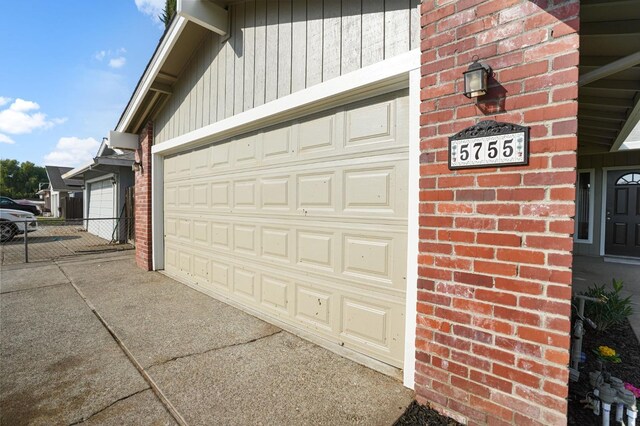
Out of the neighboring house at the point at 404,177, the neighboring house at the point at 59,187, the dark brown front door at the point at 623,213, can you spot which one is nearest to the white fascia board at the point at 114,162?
the neighboring house at the point at 404,177

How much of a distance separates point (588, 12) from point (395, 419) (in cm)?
312

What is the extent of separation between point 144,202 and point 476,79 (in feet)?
21.6

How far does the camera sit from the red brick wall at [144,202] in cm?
642

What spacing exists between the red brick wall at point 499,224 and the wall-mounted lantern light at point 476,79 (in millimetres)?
75

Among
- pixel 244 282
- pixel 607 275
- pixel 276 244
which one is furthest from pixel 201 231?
pixel 607 275

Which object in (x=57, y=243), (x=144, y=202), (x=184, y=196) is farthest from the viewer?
(x=57, y=243)

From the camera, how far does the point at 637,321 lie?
12.4 ft

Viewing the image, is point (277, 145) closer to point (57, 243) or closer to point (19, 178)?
point (57, 243)

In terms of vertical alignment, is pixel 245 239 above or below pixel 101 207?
below

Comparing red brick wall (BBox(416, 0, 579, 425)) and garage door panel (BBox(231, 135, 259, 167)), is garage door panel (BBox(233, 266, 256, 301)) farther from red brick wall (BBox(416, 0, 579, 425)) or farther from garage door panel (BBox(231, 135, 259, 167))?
red brick wall (BBox(416, 0, 579, 425))

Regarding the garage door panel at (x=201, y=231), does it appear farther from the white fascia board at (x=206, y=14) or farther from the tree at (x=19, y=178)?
the tree at (x=19, y=178)

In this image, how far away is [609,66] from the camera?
218 centimetres

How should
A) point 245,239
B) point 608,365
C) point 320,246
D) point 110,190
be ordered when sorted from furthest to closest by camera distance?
1. point 110,190
2. point 245,239
3. point 320,246
4. point 608,365

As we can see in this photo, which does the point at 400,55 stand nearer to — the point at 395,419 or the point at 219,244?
the point at 395,419
